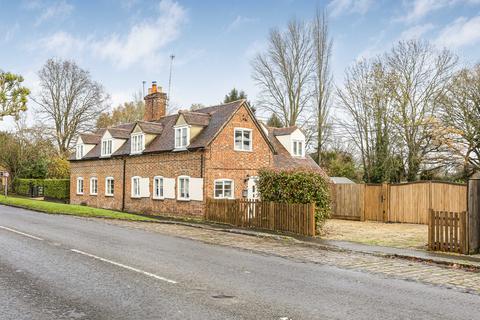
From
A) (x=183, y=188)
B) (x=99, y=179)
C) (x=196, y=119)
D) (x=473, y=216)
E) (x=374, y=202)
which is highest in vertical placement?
(x=196, y=119)

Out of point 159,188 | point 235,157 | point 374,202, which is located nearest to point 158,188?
point 159,188

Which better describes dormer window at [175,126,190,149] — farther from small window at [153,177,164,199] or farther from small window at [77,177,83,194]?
small window at [77,177,83,194]

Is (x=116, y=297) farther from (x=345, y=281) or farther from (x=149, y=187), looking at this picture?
(x=149, y=187)

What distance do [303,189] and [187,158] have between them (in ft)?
32.5

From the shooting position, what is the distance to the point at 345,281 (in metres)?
9.16

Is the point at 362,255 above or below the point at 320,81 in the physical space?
below

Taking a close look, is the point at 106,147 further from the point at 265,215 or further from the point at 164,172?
the point at 265,215

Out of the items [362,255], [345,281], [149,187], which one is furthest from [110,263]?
[149,187]

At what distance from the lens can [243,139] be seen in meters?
28.0

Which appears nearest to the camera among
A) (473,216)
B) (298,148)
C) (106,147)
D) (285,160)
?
(473,216)

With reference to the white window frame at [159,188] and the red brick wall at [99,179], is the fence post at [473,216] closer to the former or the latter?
the white window frame at [159,188]

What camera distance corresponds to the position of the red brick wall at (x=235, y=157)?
1032 inches

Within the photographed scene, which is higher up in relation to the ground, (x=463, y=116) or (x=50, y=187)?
(x=463, y=116)

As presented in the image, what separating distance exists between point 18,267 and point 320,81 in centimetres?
3841
